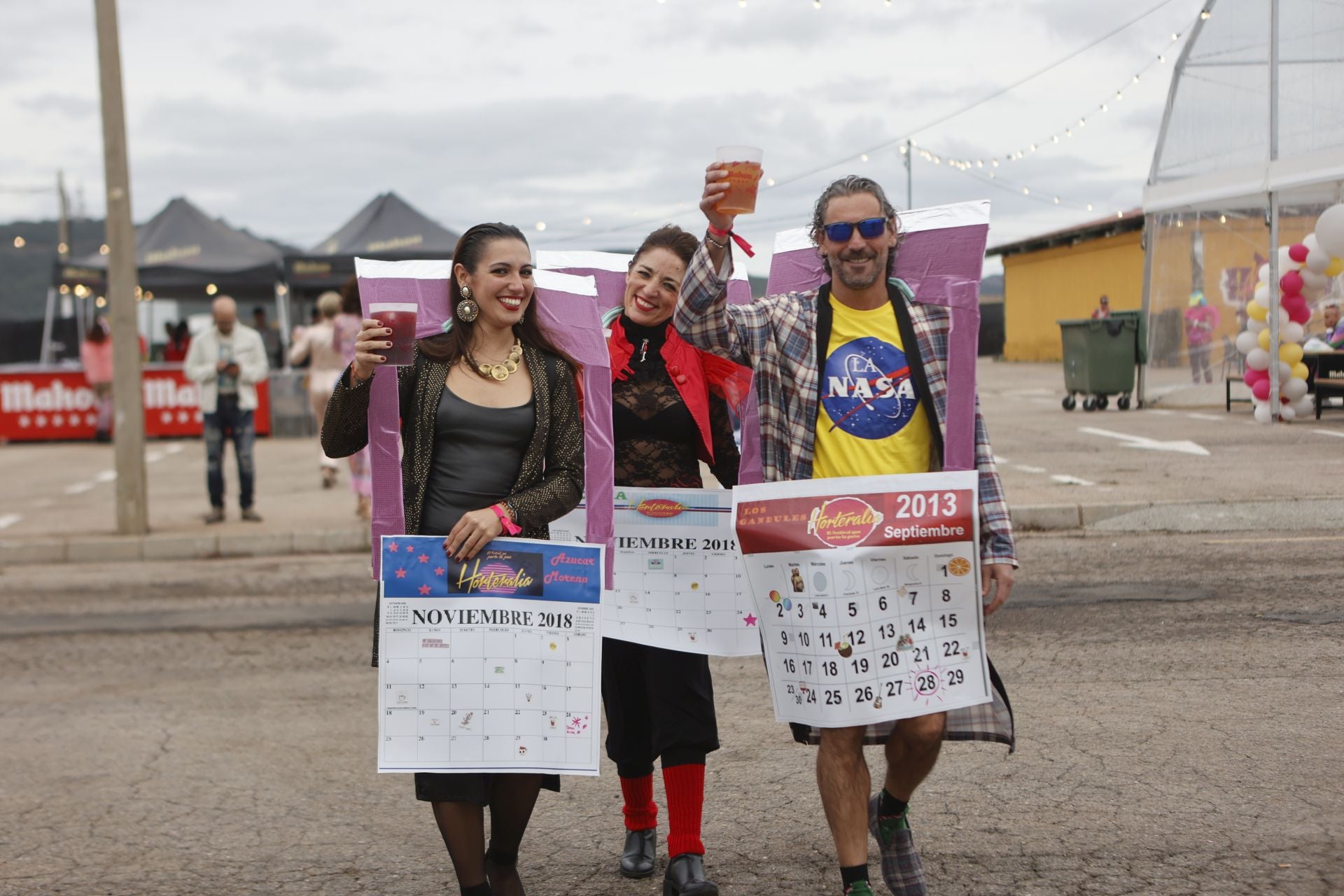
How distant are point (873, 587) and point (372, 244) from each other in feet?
67.1

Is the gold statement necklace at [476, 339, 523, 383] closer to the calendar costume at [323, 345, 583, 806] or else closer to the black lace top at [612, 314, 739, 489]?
the calendar costume at [323, 345, 583, 806]

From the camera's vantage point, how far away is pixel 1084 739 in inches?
191

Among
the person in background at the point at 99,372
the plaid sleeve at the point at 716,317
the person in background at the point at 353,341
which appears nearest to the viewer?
the plaid sleeve at the point at 716,317

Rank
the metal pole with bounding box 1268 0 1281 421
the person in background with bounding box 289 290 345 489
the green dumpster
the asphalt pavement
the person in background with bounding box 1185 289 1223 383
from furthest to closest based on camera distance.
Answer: the green dumpster, the person in background with bounding box 1185 289 1223 383, the metal pole with bounding box 1268 0 1281 421, the person in background with bounding box 289 290 345 489, the asphalt pavement

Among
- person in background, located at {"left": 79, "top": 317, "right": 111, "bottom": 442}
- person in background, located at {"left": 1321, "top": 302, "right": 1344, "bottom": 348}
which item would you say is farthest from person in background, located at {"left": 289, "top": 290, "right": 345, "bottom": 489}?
person in background, located at {"left": 1321, "top": 302, "right": 1344, "bottom": 348}

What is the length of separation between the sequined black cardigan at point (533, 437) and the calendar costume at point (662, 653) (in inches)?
12.6

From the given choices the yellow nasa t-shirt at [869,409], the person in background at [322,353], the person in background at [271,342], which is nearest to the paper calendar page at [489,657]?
the yellow nasa t-shirt at [869,409]

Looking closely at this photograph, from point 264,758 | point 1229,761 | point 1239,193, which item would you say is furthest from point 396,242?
point 1229,761

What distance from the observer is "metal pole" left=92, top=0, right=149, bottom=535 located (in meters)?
11.2

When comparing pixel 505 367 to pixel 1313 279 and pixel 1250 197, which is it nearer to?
pixel 1313 279

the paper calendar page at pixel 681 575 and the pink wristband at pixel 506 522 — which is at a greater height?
the pink wristband at pixel 506 522

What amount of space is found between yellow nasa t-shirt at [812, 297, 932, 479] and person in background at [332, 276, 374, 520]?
6.98 metres

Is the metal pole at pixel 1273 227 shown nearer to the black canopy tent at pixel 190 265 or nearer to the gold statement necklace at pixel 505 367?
the gold statement necklace at pixel 505 367

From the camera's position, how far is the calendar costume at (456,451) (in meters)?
3.43
